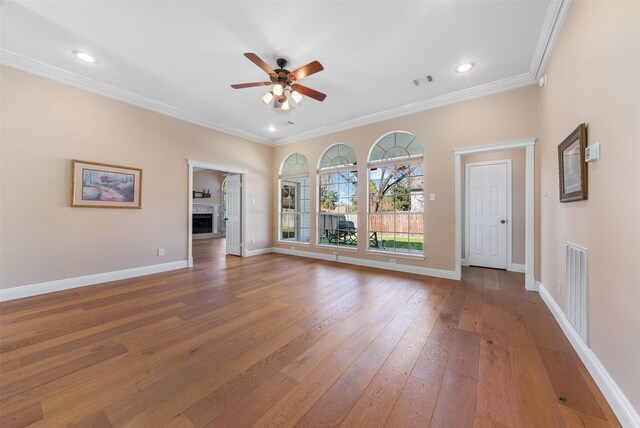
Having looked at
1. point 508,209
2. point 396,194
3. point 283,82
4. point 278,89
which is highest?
point 283,82

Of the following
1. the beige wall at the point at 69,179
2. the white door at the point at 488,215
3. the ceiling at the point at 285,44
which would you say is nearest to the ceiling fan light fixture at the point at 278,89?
the ceiling at the point at 285,44

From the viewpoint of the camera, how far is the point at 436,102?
12.9 feet

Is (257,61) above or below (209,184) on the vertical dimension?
above

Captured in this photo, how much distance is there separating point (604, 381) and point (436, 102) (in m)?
3.83

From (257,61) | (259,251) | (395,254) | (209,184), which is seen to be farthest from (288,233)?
(209,184)

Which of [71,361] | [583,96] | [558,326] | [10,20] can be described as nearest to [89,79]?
[10,20]

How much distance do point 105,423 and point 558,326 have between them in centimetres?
354

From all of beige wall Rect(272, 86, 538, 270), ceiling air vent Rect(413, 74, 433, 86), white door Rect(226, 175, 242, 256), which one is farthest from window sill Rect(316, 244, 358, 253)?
ceiling air vent Rect(413, 74, 433, 86)

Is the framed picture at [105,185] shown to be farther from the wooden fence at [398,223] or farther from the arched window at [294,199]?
the wooden fence at [398,223]

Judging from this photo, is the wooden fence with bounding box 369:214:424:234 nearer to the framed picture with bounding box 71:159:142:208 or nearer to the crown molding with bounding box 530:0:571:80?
the crown molding with bounding box 530:0:571:80

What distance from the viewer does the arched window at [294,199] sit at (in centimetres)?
598

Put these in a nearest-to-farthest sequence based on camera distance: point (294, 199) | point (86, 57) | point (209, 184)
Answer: point (86, 57) → point (294, 199) → point (209, 184)

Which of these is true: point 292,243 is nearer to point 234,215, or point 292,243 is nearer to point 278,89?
point 234,215

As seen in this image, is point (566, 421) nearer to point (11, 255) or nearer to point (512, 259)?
point (512, 259)
